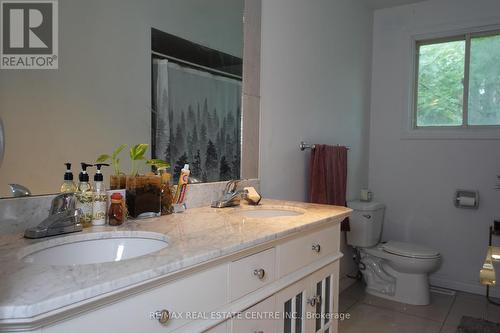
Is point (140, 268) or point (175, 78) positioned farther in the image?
point (175, 78)

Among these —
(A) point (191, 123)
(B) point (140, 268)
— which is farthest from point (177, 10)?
(B) point (140, 268)

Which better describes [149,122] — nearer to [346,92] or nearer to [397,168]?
[346,92]

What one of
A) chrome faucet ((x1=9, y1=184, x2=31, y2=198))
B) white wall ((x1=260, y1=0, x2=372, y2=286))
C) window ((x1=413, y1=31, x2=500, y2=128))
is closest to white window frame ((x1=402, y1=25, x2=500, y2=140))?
window ((x1=413, y1=31, x2=500, y2=128))

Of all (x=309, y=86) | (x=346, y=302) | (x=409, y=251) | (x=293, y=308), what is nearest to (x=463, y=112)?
(x=409, y=251)

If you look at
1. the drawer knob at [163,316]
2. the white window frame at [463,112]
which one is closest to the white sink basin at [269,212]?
the drawer knob at [163,316]

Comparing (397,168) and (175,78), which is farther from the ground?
(175,78)

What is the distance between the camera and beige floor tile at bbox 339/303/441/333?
2342 mm

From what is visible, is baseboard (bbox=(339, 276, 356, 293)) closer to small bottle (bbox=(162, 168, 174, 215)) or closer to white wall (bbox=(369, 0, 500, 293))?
white wall (bbox=(369, 0, 500, 293))

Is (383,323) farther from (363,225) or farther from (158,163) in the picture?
(158,163)

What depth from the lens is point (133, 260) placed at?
0.80 metres

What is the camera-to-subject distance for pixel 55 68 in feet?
3.74

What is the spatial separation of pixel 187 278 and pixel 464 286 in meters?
3.02

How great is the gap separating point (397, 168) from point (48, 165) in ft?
9.81

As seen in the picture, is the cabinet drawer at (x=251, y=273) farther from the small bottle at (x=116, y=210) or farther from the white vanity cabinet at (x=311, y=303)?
the small bottle at (x=116, y=210)
